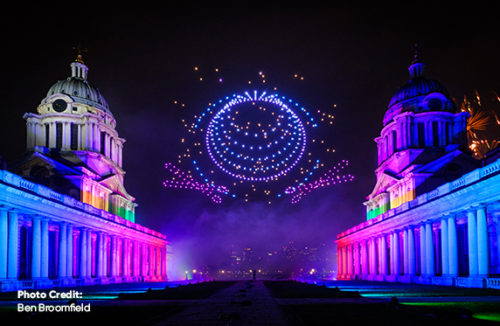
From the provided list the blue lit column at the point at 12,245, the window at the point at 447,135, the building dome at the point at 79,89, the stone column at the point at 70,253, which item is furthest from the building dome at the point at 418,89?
the blue lit column at the point at 12,245

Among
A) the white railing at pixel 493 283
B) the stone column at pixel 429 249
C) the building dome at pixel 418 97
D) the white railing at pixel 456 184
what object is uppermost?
the building dome at pixel 418 97

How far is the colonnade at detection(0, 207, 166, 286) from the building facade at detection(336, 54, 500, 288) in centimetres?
3667

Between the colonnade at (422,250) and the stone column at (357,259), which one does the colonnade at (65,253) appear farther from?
the stone column at (357,259)

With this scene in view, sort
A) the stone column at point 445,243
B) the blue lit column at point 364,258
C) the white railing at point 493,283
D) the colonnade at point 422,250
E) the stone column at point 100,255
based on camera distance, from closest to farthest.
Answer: the white railing at point 493,283, the colonnade at point 422,250, the stone column at point 445,243, the stone column at point 100,255, the blue lit column at point 364,258

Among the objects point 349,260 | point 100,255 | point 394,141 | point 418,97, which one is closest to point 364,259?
point 349,260

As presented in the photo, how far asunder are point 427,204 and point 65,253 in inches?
1492

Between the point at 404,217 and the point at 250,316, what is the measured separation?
52.1 metres

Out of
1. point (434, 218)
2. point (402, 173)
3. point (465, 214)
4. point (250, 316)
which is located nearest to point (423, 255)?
point (434, 218)

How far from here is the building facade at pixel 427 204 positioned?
46719mm

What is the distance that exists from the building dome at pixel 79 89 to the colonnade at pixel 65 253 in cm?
2340

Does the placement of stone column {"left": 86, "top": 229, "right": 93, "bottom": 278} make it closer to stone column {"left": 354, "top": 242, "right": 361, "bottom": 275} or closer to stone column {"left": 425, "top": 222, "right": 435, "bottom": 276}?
stone column {"left": 425, "top": 222, "right": 435, "bottom": 276}

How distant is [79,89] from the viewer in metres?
95.6

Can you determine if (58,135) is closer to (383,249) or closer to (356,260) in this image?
(383,249)

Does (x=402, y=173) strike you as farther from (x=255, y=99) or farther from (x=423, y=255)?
(x=255, y=99)
